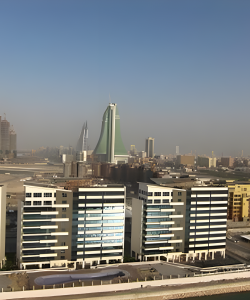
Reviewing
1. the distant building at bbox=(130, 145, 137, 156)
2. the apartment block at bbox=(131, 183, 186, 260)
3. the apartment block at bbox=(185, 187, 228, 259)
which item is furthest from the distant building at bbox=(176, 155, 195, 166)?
the apartment block at bbox=(131, 183, 186, 260)

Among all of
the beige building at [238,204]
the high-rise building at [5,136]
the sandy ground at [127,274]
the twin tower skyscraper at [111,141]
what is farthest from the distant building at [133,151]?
the sandy ground at [127,274]

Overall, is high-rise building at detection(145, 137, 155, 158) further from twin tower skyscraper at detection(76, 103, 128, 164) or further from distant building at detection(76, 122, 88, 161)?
distant building at detection(76, 122, 88, 161)

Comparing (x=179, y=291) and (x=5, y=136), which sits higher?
(x=5, y=136)

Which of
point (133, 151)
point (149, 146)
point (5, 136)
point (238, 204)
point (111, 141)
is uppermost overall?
point (5, 136)

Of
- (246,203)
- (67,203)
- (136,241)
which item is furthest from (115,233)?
(246,203)

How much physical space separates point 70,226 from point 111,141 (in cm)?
2012

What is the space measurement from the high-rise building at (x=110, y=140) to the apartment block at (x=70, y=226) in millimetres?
19494

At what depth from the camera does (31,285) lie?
4594 millimetres

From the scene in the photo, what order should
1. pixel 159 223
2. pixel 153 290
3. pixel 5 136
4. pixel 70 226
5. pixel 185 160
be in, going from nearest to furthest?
pixel 153 290, pixel 70 226, pixel 159 223, pixel 5 136, pixel 185 160

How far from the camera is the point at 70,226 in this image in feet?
17.8

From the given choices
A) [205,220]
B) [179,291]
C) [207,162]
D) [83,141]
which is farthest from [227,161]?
[179,291]

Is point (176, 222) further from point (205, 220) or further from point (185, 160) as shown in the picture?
point (185, 160)

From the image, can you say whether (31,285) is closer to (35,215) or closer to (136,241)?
(35,215)

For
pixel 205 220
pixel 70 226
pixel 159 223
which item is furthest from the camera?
pixel 205 220
